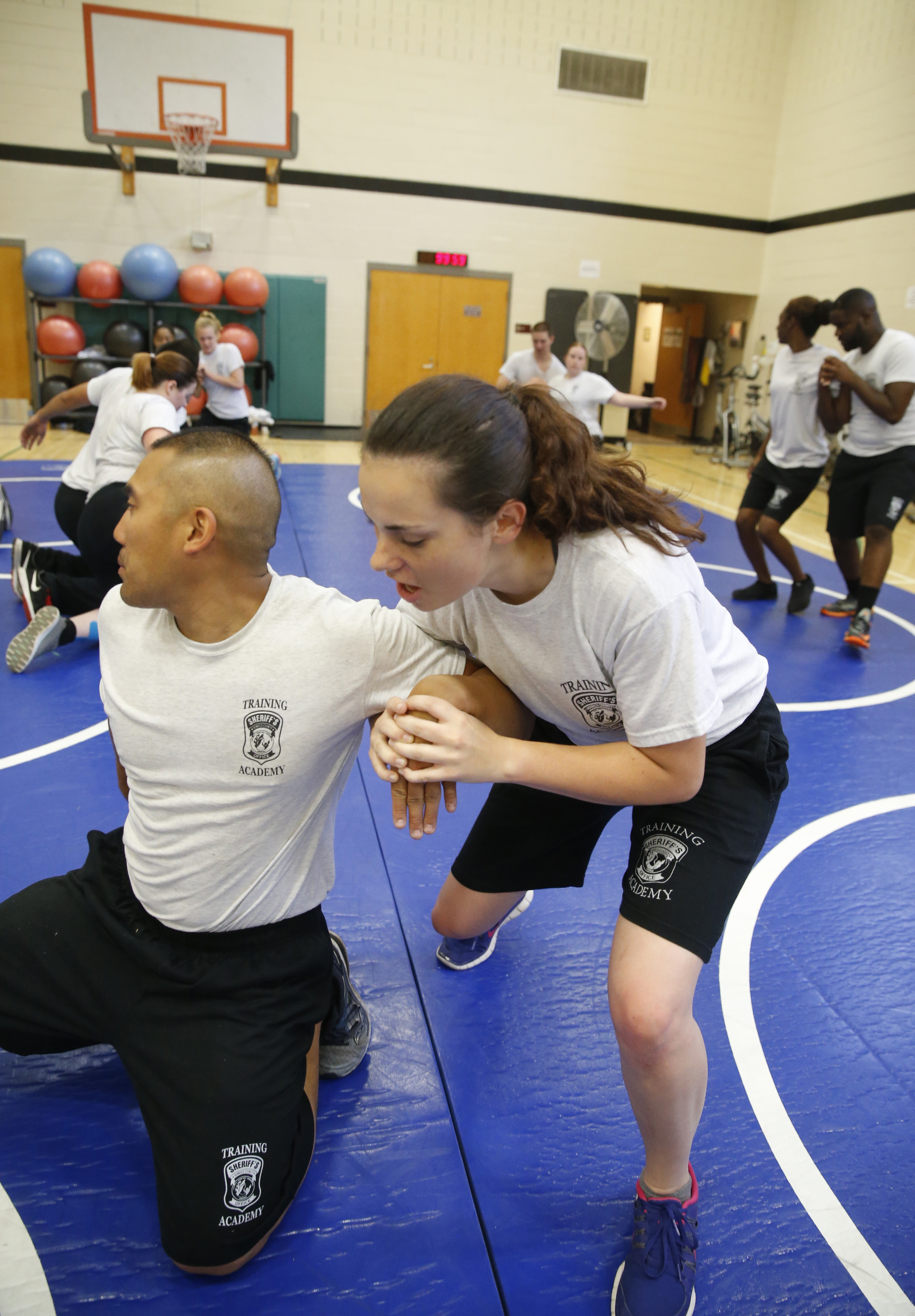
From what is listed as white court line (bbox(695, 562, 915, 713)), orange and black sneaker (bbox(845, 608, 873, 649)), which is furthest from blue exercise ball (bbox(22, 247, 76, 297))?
orange and black sneaker (bbox(845, 608, 873, 649))

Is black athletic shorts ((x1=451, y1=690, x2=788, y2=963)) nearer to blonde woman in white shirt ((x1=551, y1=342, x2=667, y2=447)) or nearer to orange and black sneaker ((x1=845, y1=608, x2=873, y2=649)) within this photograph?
orange and black sneaker ((x1=845, y1=608, x2=873, y2=649))

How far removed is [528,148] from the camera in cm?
1288

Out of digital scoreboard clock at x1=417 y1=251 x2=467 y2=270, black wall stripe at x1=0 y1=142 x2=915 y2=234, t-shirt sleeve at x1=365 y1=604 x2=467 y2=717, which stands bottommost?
t-shirt sleeve at x1=365 y1=604 x2=467 y2=717

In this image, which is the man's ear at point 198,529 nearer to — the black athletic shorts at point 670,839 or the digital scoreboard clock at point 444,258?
the black athletic shorts at point 670,839

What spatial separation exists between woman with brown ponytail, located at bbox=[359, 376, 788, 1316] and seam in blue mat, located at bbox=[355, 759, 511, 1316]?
0.20 meters

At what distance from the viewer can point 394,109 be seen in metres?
12.3

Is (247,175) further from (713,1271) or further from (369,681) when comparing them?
(713,1271)

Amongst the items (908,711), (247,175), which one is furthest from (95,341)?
(908,711)

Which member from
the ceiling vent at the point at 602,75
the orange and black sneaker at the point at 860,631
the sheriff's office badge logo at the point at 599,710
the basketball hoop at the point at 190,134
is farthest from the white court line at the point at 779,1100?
the ceiling vent at the point at 602,75

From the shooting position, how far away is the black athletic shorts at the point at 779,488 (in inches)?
215

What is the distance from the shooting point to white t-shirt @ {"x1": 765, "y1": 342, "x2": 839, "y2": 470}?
5.34 m

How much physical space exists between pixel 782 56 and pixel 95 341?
11.1 metres

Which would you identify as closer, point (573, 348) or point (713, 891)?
point (713, 891)

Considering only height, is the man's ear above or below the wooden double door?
below
